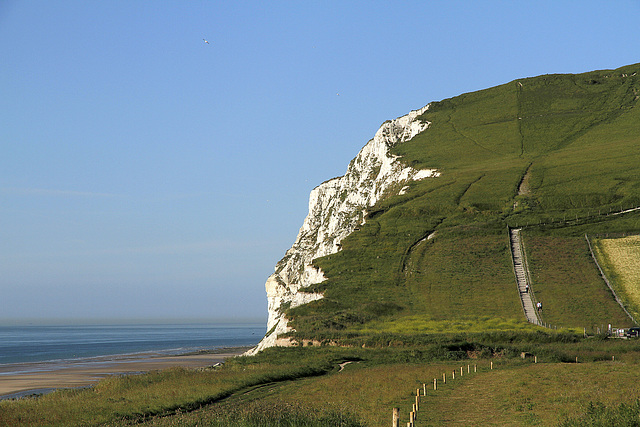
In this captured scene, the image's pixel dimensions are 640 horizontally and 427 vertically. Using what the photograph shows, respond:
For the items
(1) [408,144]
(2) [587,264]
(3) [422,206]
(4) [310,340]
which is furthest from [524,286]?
(1) [408,144]

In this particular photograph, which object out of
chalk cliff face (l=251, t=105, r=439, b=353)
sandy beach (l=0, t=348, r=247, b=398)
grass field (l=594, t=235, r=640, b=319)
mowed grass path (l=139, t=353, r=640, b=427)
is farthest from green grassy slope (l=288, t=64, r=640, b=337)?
mowed grass path (l=139, t=353, r=640, b=427)

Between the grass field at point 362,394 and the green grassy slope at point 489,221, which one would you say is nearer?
the grass field at point 362,394

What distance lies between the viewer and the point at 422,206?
119m

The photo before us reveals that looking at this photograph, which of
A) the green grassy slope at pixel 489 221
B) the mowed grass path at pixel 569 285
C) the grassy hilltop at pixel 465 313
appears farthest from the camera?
the green grassy slope at pixel 489 221

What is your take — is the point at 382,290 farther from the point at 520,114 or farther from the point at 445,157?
the point at 520,114

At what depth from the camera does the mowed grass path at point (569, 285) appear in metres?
64.7

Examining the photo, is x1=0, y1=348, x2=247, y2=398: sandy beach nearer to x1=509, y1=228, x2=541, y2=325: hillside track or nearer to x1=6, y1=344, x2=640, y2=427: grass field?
x1=6, y1=344, x2=640, y2=427: grass field

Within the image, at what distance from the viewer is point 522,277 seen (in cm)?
8056

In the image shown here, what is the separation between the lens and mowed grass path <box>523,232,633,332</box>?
64.7 metres

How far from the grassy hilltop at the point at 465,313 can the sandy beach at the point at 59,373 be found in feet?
72.7

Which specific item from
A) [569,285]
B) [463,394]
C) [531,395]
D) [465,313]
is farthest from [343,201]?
[531,395]

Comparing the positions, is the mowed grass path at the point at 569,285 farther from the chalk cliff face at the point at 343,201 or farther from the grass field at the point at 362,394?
the chalk cliff face at the point at 343,201

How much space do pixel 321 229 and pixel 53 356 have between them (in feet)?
246

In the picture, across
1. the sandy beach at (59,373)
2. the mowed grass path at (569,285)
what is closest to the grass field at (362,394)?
the mowed grass path at (569,285)
